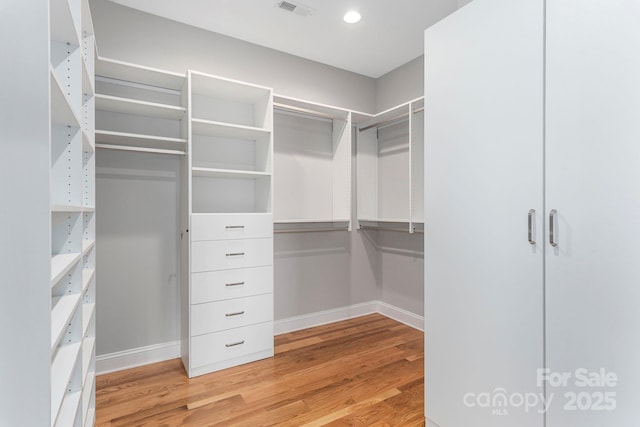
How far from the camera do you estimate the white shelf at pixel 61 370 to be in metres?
0.83

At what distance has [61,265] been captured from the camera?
1.04m

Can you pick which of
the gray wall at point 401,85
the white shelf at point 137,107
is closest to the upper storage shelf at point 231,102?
the white shelf at point 137,107

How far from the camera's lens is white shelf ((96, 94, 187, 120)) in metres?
2.26

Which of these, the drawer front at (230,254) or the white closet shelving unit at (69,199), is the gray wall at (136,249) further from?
the white closet shelving unit at (69,199)

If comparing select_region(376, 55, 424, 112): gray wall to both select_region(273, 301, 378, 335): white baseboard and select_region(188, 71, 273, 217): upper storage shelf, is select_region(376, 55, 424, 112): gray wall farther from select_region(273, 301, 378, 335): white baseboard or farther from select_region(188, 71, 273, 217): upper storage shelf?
select_region(273, 301, 378, 335): white baseboard

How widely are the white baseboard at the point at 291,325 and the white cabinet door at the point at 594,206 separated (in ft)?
7.10

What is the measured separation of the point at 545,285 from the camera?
4.21 feet

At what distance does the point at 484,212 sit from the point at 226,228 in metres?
1.76

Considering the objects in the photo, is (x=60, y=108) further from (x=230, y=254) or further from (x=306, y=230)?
(x=306, y=230)

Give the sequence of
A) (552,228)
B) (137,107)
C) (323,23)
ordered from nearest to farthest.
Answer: (552,228), (137,107), (323,23)

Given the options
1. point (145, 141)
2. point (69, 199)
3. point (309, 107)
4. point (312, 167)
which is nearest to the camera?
point (69, 199)

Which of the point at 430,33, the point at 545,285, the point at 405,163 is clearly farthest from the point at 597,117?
the point at 405,163

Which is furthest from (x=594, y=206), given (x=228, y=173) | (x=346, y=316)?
(x=346, y=316)

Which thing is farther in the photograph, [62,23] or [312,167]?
[312,167]
